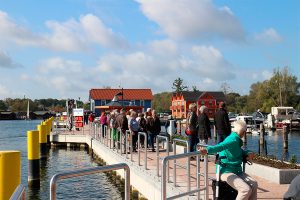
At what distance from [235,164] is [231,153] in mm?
204

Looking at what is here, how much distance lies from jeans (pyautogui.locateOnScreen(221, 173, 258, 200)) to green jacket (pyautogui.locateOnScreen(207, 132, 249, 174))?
3.5 inches

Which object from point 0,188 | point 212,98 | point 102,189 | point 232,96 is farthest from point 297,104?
point 0,188

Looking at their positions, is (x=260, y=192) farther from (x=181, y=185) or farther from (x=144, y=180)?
(x=144, y=180)

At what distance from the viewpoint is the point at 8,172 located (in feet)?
31.3

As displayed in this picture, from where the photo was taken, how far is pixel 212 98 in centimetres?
11100

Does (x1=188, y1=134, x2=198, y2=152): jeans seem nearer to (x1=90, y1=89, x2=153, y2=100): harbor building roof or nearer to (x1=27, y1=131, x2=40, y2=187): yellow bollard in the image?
(x1=27, y1=131, x2=40, y2=187): yellow bollard

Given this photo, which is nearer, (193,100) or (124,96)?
(124,96)

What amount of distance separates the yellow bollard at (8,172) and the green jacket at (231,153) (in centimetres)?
448

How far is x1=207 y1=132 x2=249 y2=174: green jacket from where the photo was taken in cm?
740

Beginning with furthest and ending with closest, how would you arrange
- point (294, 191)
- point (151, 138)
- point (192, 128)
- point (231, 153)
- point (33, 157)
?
point (151, 138)
point (33, 157)
point (192, 128)
point (231, 153)
point (294, 191)

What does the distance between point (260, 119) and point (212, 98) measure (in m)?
40.0

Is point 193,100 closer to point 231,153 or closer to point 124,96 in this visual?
point 124,96

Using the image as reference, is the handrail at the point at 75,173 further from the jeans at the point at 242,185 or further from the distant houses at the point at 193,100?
the distant houses at the point at 193,100

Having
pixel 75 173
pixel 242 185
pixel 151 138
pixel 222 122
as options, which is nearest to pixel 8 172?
pixel 75 173
